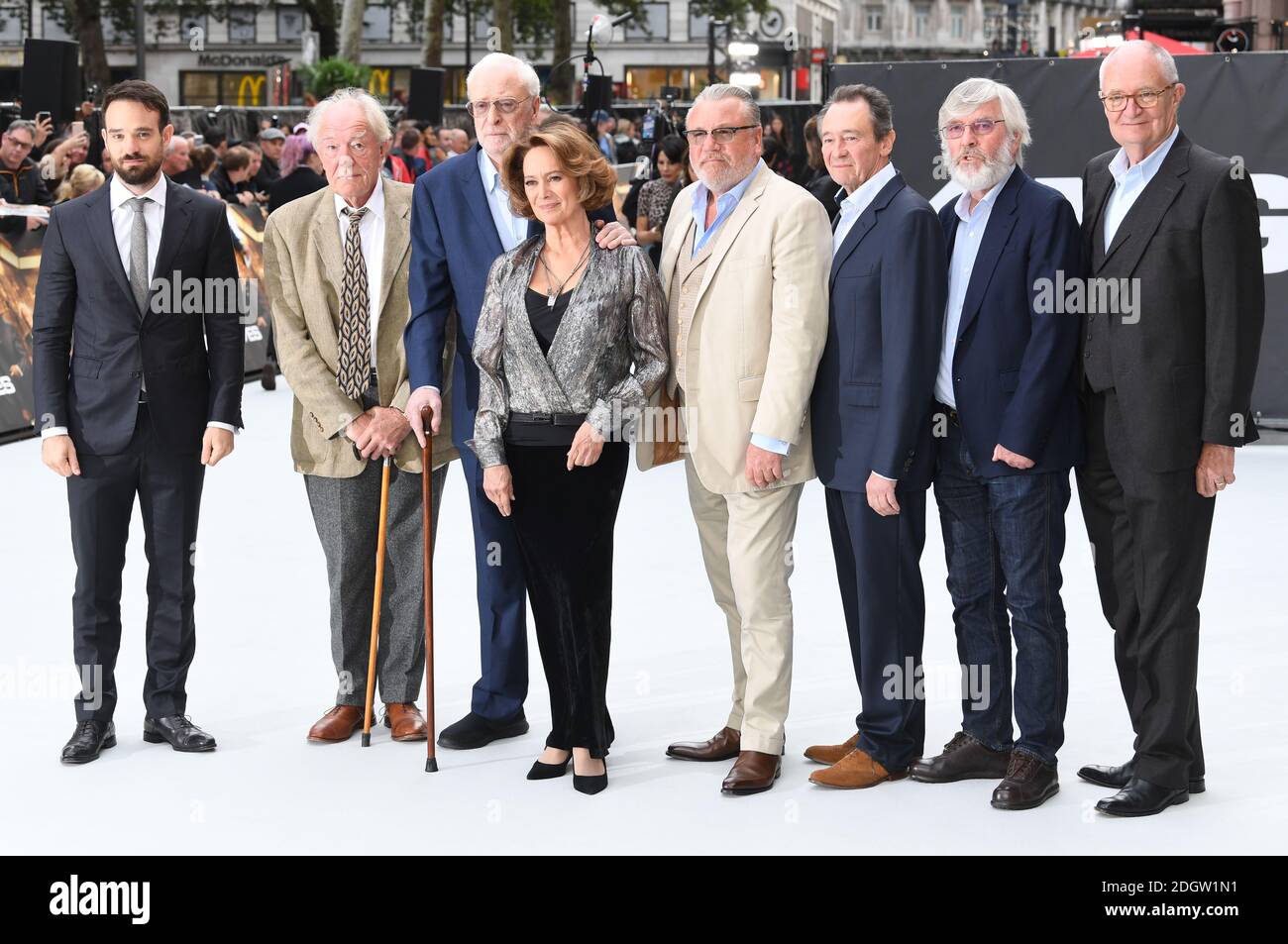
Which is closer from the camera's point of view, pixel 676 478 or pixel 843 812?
pixel 843 812

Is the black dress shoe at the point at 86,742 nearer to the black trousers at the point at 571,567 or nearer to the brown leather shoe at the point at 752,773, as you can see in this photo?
the black trousers at the point at 571,567

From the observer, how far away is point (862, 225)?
4.64 meters

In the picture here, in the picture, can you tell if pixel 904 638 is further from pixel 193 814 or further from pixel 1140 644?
pixel 193 814

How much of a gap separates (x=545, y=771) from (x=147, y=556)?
1412mm

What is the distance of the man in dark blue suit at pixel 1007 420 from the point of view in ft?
14.7

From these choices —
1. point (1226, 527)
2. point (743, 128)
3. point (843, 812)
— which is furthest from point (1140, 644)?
point (1226, 527)

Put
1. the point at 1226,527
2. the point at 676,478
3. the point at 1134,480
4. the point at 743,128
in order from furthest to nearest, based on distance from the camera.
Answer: the point at 676,478
the point at 1226,527
the point at 743,128
the point at 1134,480

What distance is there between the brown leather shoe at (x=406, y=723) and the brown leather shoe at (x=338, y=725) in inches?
4.4

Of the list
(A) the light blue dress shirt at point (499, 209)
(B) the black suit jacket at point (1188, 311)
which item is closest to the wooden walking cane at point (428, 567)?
(A) the light blue dress shirt at point (499, 209)

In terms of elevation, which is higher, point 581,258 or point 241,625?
point 581,258

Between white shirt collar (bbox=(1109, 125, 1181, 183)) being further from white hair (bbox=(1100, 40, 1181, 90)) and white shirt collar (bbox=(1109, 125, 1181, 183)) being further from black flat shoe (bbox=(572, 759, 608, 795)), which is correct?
black flat shoe (bbox=(572, 759, 608, 795))

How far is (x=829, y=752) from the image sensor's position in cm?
503

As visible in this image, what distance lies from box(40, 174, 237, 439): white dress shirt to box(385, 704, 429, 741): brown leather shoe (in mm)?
1059

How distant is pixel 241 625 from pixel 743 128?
3172mm
